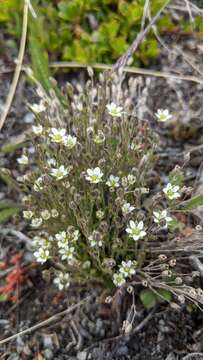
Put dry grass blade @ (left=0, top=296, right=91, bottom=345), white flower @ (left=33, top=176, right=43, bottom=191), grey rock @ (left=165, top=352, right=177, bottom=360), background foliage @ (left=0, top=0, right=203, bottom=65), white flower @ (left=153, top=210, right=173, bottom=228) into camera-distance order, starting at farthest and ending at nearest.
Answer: background foliage @ (left=0, top=0, right=203, bottom=65)
dry grass blade @ (left=0, top=296, right=91, bottom=345)
grey rock @ (left=165, top=352, right=177, bottom=360)
white flower @ (left=33, top=176, right=43, bottom=191)
white flower @ (left=153, top=210, right=173, bottom=228)

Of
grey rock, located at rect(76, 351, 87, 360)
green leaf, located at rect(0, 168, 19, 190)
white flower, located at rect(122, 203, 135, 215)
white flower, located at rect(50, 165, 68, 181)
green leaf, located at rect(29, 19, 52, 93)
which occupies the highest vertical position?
green leaf, located at rect(29, 19, 52, 93)

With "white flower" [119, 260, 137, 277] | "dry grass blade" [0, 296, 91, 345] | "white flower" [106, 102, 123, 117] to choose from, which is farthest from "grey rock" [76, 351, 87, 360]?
"white flower" [106, 102, 123, 117]

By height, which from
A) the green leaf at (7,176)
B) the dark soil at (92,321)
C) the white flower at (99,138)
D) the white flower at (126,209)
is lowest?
the dark soil at (92,321)

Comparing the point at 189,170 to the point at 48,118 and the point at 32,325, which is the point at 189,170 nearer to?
the point at 48,118

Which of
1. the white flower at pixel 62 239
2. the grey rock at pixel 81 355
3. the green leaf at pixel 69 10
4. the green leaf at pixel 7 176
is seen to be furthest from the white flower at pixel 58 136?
the green leaf at pixel 69 10

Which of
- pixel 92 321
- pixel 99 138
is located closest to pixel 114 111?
pixel 99 138

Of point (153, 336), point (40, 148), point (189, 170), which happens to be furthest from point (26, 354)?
point (189, 170)

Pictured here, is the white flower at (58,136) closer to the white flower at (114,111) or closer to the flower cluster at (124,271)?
the white flower at (114,111)

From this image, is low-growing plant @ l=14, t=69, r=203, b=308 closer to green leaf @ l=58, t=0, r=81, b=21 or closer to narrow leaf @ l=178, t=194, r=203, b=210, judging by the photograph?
narrow leaf @ l=178, t=194, r=203, b=210

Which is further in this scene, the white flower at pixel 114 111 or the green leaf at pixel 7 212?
the green leaf at pixel 7 212
